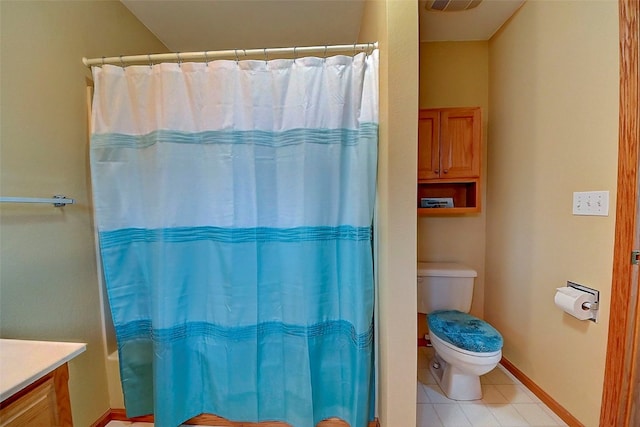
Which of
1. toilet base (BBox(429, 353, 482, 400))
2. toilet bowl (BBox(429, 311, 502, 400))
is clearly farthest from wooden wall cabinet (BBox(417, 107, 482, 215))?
toilet base (BBox(429, 353, 482, 400))

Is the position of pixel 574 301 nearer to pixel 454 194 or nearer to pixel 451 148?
pixel 454 194

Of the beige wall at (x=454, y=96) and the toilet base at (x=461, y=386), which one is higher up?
the beige wall at (x=454, y=96)

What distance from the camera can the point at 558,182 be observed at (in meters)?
1.47

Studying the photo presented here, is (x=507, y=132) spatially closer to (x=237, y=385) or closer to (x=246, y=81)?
(x=246, y=81)

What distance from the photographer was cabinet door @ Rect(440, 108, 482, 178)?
1863mm

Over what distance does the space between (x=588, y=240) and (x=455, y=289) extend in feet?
2.67

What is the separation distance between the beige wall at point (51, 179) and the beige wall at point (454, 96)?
2.19 meters

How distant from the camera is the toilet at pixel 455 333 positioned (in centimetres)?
146

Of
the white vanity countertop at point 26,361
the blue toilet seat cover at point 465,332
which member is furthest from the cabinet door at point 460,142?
the white vanity countertop at point 26,361

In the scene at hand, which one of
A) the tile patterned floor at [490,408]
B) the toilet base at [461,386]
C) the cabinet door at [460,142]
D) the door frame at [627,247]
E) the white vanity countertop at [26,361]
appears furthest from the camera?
the cabinet door at [460,142]

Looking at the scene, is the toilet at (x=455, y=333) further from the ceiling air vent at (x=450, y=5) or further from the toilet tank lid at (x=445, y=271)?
the ceiling air vent at (x=450, y=5)

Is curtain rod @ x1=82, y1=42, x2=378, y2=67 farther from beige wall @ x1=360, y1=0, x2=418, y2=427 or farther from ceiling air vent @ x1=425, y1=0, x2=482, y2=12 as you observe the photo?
ceiling air vent @ x1=425, y1=0, x2=482, y2=12

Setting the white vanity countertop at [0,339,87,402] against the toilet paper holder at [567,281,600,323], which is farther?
the toilet paper holder at [567,281,600,323]

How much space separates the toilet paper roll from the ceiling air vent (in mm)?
1791
